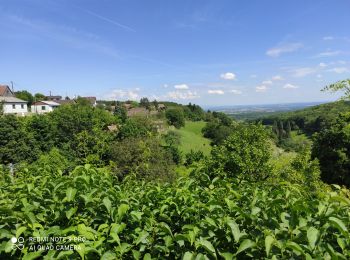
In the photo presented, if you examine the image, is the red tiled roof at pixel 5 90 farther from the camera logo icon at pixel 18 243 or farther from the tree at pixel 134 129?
the camera logo icon at pixel 18 243

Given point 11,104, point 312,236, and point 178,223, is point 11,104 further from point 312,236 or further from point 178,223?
point 312,236

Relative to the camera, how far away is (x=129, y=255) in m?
1.73

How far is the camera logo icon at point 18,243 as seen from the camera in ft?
5.41

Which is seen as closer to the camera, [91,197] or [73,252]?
[73,252]

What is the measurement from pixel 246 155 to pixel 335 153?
11.3m

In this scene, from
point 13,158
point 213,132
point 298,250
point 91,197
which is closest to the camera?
point 298,250

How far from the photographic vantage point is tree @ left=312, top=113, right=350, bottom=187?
24359mm

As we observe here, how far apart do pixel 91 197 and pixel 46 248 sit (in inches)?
17.7

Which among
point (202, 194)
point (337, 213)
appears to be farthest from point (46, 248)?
point (337, 213)

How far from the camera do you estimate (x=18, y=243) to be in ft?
5.60

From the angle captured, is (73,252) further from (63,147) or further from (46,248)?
(63,147)

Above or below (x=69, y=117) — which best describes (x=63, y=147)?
below

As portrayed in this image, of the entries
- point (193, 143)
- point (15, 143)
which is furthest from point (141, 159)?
point (193, 143)

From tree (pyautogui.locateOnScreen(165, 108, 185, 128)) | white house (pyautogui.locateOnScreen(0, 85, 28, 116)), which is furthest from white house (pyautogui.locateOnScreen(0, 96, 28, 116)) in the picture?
tree (pyautogui.locateOnScreen(165, 108, 185, 128))
